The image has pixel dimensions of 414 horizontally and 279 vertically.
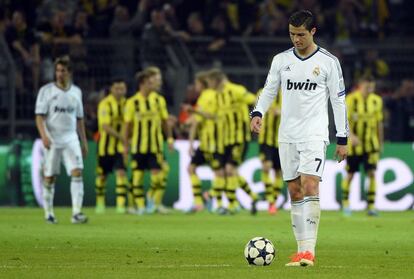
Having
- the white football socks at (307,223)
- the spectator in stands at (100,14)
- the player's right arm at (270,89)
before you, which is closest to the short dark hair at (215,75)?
the spectator in stands at (100,14)

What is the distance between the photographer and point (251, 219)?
66.4 ft

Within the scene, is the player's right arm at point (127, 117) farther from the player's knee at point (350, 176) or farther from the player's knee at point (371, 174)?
the player's knee at point (371, 174)

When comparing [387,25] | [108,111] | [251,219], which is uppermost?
[387,25]

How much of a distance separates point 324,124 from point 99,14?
49.4 ft

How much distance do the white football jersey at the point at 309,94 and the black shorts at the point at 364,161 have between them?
1074 cm

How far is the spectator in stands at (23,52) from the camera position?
78.8 feet

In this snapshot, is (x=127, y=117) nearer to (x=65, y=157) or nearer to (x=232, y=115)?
(x=232, y=115)

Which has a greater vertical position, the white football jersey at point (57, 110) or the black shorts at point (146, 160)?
the white football jersey at point (57, 110)

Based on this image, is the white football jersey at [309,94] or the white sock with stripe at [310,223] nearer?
the white sock with stripe at [310,223]

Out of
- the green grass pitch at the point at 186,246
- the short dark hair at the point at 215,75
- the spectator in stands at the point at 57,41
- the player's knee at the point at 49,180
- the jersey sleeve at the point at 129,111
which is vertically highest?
the spectator in stands at the point at 57,41

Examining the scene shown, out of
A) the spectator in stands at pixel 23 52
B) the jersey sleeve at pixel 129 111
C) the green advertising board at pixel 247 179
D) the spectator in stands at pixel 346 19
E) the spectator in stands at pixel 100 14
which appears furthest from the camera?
the spectator in stands at pixel 346 19

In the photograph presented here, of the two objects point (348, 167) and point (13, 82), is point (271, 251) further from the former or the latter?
point (13, 82)

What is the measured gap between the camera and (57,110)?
18172mm

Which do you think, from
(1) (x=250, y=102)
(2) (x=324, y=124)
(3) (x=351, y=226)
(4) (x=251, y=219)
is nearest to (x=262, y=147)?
(1) (x=250, y=102)
